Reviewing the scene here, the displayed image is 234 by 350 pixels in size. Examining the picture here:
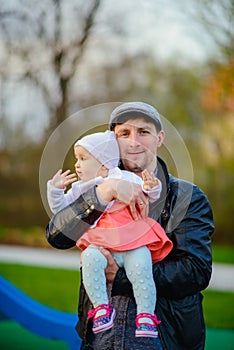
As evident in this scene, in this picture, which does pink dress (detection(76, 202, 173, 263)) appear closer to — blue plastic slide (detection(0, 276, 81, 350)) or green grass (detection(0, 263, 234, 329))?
blue plastic slide (detection(0, 276, 81, 350))

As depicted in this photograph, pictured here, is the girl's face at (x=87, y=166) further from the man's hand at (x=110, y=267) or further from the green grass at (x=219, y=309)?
the green grass at (x=219, y=309)

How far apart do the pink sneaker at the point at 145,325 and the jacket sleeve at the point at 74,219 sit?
335 mm

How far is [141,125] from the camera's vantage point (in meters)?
2.13

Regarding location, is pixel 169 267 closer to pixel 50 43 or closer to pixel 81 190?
pixel 81 190

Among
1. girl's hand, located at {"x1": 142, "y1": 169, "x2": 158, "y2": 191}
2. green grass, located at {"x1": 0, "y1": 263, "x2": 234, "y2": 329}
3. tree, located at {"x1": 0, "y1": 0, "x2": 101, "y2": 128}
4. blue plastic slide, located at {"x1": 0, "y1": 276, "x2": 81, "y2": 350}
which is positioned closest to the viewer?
girl's hand, located at {"x1": 142, "y1": 169, "x2": 158, "y2": 191}

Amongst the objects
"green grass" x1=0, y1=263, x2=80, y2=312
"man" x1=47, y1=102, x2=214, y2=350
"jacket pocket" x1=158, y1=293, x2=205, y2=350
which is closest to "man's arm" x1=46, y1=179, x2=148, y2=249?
"man" x1=47, y1=102, x2=214, y2=350

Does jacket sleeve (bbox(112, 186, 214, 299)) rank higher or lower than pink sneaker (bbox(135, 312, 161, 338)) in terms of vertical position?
higher

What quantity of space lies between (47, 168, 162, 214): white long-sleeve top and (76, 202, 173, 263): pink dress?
3.5 inches

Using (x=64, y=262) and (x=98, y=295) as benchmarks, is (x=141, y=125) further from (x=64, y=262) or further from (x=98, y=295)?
(x=64, y=262)

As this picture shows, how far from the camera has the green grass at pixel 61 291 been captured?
6.50 metres

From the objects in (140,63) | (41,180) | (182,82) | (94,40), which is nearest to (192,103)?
(182,82)

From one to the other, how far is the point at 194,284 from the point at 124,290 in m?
0.24

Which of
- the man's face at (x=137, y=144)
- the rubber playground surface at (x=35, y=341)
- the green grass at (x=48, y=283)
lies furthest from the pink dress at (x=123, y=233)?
the green grass at (x=48, y=283)

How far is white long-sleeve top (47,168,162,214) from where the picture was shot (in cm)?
208
